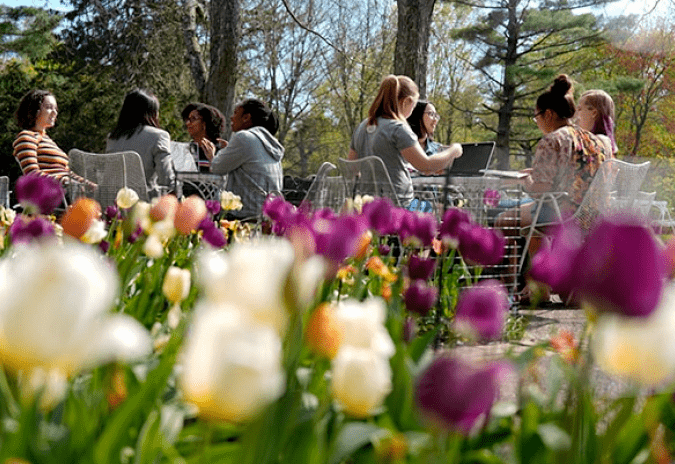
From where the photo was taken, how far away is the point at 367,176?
366cm

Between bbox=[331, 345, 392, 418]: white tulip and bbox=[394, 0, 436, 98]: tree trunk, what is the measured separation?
7.20 metres

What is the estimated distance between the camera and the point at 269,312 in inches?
17.5

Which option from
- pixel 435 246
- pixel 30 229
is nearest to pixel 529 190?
pixel 435 246

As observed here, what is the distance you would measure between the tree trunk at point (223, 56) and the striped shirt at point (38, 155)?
3.75 metres

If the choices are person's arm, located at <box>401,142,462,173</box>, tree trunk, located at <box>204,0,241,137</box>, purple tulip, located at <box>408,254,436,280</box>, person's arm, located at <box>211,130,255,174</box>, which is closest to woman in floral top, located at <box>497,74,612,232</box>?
person's arm, located at <box>401,142,462,173</box>

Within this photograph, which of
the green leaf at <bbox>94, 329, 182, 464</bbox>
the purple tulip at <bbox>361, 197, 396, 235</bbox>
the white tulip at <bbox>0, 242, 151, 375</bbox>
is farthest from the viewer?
the purple tulip at <bbox>361, 197, 396, 235</bbox>

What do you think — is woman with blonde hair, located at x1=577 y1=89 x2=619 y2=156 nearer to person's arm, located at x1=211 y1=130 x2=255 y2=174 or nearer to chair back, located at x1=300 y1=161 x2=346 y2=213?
chair back, located at x1=300 y1=161 x2=346 y2=213

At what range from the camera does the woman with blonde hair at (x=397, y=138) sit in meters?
4.06

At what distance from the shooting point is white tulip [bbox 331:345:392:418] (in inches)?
21.7

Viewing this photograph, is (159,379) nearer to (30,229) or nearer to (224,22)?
(30,229)

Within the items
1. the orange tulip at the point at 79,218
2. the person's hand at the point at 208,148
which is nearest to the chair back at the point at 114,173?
the person's hand at the point at 208,148

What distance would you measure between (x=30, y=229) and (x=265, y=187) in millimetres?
3503

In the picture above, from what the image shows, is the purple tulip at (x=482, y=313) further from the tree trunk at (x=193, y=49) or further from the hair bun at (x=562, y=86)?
the tree trunk at (x=193, y=49)

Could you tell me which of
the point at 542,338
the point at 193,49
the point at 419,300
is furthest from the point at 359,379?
the point at 193,49
